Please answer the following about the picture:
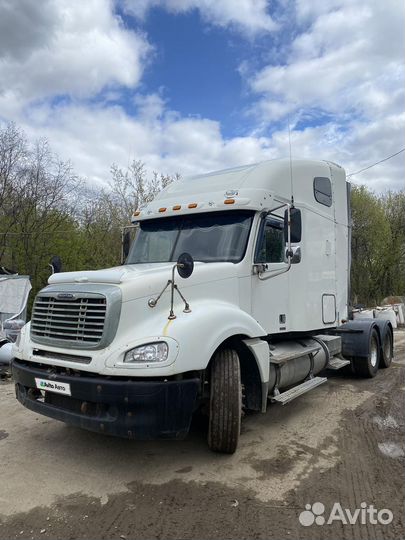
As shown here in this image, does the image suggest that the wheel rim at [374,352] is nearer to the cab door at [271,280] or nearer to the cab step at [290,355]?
the cab step at [290,355]

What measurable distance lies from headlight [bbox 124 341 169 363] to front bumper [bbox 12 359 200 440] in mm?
178

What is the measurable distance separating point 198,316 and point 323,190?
3962mm

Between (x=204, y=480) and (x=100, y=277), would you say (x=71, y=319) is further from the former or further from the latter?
(x=204, y=480)

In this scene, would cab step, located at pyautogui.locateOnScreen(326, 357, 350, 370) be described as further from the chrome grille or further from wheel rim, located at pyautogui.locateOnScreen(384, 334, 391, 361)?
the chrome grille

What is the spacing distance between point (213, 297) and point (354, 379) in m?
4.72

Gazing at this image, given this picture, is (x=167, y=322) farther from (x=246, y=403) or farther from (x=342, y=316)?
(x=342, y=316)

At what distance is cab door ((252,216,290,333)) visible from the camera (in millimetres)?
5207

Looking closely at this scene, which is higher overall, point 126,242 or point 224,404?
point 126,242

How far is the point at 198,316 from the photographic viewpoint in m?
3.95

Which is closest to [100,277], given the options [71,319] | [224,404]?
[71,319]

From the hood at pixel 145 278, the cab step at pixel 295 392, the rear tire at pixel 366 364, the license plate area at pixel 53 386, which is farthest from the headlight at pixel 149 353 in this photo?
the rear tire at pixel 366 364

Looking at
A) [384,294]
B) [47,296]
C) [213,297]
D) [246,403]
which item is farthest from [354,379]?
[384,294]

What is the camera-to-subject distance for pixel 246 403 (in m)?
4.71

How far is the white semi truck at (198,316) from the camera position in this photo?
143 inches
